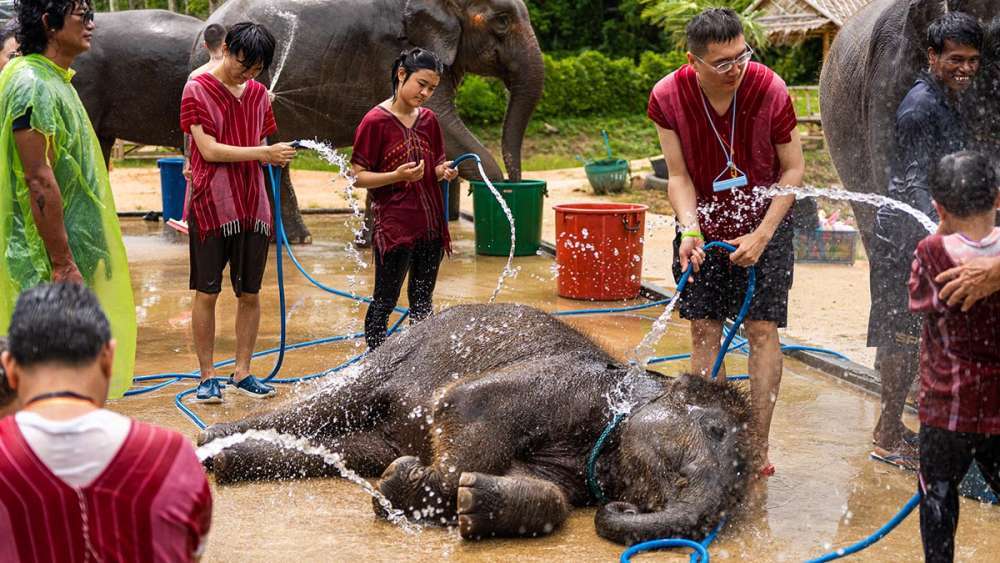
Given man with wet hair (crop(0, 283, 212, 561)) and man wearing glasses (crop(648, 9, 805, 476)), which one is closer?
man with wet hair (crop(0, 283, 212, 561))

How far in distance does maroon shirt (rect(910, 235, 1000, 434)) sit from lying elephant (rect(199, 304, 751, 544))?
0.82 m

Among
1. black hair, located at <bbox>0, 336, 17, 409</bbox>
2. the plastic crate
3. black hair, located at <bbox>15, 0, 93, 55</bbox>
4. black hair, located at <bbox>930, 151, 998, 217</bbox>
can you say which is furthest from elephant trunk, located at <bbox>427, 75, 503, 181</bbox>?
black hair, located at <bbox>0, 336, 17, 409</bbox>

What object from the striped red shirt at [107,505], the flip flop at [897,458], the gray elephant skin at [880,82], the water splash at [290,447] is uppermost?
the gray elephant skin at [880,82]

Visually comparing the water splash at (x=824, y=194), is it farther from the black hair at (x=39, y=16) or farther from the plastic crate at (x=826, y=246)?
the plastic crate at (x=826, y=246)

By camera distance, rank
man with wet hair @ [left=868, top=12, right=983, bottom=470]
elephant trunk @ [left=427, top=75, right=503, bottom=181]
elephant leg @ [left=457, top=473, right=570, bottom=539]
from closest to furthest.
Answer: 1. elephant leg @ [left=457, top=473, right=570, bottom=539]
2. man with wet hair @ [left=868, top=12, right=983, bottom=470]
3. elephant trunk @ [left=427, top=75, right=503, bottom=181]

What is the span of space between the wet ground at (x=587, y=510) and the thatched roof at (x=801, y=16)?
1686cm

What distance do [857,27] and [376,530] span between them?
4.19 metres

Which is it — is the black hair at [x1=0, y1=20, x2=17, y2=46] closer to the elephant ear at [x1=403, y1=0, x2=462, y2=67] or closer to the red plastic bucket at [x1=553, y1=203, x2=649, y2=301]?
the red plastic bucket at [x1=553, y1=203, x2=649, y2=301]

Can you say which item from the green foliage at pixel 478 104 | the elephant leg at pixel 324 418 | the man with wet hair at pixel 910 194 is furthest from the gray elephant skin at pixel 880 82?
the green foliage at pixel 478 104

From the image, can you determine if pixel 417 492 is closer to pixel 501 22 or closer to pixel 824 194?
pixel 824 194

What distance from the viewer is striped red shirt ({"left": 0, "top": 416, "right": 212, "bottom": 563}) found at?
6.52 ft

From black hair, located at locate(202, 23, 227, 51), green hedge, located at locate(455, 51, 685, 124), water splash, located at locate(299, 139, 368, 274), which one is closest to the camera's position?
water splash, located at locate(299, 139, 368, 274)

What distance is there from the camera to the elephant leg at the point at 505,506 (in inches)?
151

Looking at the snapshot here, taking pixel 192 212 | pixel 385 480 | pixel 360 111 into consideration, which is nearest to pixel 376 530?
pixel 385 480
